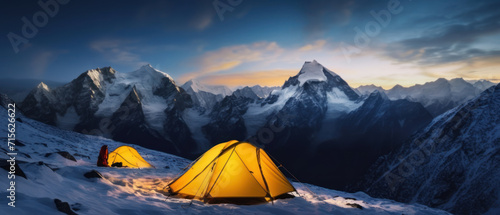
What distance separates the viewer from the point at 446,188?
385 feet

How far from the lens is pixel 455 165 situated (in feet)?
411

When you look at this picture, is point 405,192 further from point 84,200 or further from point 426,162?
point 84,200

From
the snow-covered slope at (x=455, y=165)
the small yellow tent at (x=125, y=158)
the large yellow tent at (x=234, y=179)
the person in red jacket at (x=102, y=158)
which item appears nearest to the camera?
the large yellow tent at (x=234, y=179)

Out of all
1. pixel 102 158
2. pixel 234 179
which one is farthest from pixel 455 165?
pixel 102 158

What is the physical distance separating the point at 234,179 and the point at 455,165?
156 m

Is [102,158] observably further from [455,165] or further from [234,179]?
[455,165]

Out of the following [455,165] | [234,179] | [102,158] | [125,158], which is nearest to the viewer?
[234,179]

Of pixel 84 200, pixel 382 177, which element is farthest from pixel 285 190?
pixel 382 177

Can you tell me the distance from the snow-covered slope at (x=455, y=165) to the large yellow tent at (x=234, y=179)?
121m

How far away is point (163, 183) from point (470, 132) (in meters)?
172

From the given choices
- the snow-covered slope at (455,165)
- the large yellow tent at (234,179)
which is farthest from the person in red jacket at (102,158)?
the snow-covered slope at (455,165)

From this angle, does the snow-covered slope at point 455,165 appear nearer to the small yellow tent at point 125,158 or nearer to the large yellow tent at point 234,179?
the large yellow tent at point 234,179

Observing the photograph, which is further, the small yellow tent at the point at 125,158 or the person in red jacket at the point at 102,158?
the small yellow tent at the point at 125,158

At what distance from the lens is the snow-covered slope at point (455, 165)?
10479 centimetres
